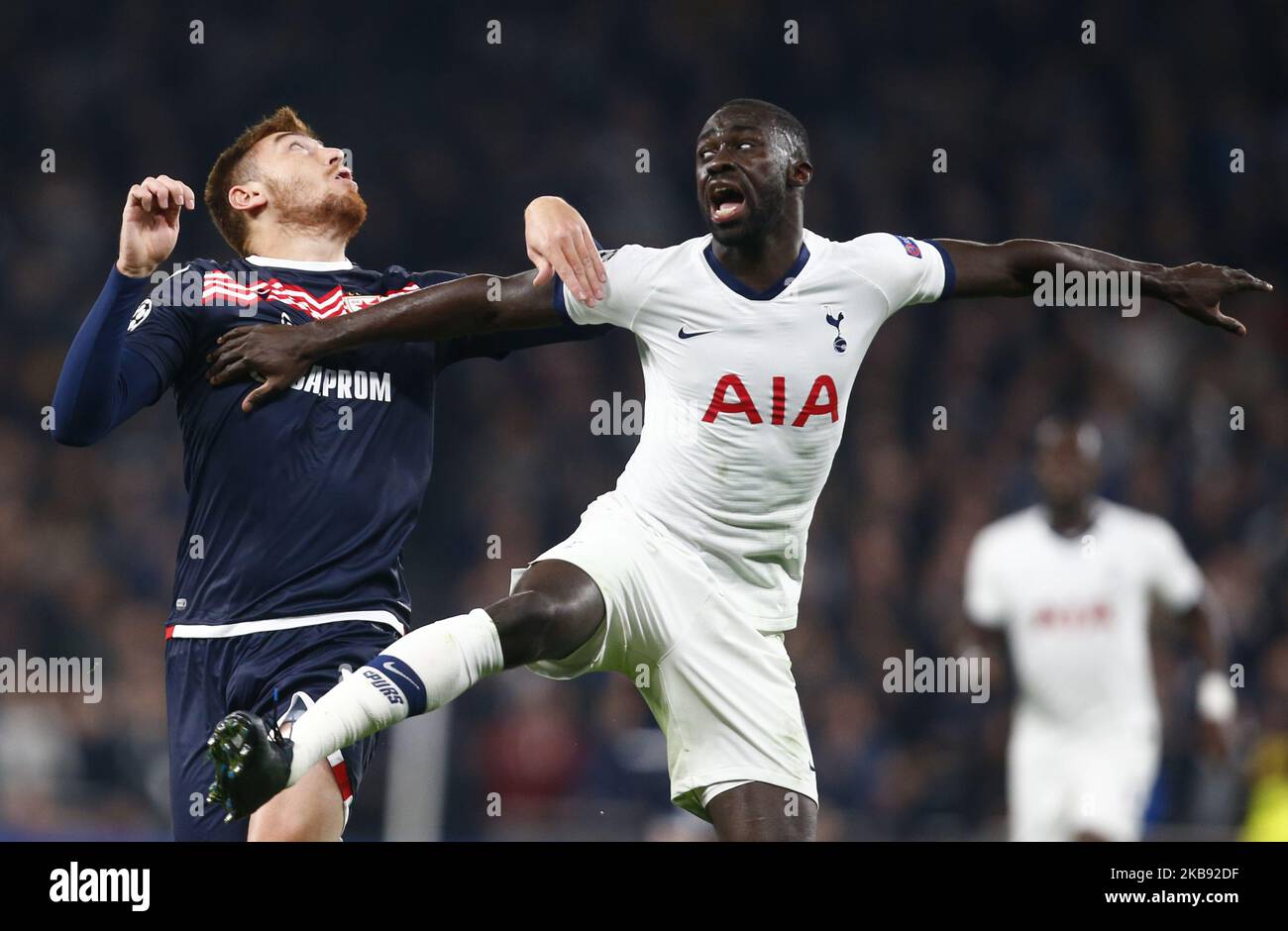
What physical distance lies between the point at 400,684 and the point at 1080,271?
2.28 metres

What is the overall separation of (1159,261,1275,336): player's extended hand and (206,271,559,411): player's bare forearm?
71.1 inches

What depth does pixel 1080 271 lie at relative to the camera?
4.91m

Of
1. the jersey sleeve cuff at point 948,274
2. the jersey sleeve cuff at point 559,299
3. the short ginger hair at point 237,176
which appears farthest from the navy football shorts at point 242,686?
the jersey sleeve cuff at point 948,274

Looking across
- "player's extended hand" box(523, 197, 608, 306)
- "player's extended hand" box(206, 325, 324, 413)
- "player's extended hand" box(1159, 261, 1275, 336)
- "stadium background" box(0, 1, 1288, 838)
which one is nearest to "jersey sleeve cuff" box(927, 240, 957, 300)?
"player's extended hand" box(1159, 261, 1275, 336)

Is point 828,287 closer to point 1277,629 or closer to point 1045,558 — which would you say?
point 1045,558

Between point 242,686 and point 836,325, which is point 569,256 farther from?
point 242,686

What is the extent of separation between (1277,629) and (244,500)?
6.99 metres

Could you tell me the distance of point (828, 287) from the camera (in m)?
4.85

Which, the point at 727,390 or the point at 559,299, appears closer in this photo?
the point at 727,390

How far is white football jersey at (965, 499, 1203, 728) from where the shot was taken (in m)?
7.34

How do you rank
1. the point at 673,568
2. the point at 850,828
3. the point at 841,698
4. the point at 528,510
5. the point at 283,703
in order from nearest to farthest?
the point at 283,703 < the point at 673,568 < the point at 850,828 < the point at 841,698 < the point at 528,510

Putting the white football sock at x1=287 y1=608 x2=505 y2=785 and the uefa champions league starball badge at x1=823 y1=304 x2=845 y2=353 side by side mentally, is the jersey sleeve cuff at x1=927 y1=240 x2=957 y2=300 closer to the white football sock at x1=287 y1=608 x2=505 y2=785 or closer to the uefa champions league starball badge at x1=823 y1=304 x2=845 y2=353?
the uefa champions league starball badge at x1=823 y1=304 x2=845 y2=353

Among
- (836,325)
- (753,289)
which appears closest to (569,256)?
(753,289)

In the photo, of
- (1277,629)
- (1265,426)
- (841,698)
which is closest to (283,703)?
(841,698)
